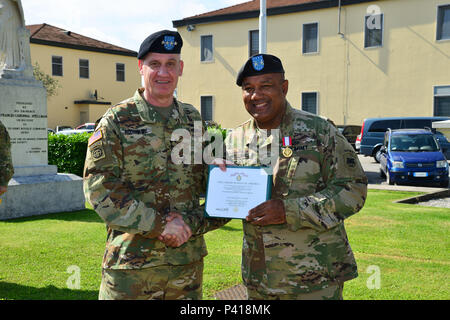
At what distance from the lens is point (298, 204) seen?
8.88 ft

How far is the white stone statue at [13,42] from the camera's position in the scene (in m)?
8.38

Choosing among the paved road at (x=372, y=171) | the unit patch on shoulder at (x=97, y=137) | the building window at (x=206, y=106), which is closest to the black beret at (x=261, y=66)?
the unit patch on shoulder at (x=97, y=137)

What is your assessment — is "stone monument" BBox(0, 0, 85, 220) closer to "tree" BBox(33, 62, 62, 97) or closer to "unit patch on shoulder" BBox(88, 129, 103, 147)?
"unit patch on shoulder" BBox(88, 129, 103, 147)

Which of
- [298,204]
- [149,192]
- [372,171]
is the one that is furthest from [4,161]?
[372,171]

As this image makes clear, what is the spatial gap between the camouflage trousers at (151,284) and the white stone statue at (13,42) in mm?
6835

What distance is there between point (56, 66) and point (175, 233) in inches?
1438

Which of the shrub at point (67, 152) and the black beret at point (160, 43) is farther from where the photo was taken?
the shrub at point (67, 152)

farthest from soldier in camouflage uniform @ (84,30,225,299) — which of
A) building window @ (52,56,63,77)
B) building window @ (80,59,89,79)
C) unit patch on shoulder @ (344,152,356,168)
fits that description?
building window @ (80,59,89,79)

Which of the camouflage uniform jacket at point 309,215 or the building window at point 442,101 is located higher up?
the building window at point 442,101

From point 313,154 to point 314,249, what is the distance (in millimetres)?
595

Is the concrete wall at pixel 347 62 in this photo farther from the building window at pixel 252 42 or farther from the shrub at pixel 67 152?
the shrub at pixel 67 152

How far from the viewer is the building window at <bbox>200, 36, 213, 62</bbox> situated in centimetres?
2808

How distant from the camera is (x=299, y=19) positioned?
82.9 ft

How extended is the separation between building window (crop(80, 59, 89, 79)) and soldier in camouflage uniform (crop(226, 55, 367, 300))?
3717cm
